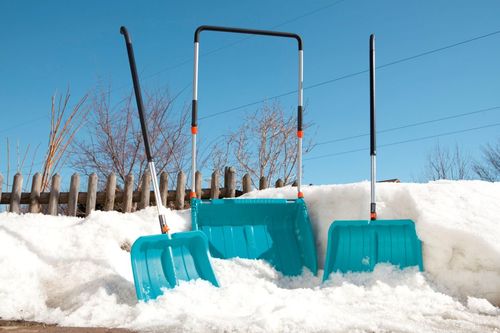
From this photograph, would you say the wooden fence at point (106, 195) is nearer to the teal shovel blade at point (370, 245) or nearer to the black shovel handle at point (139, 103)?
the black shovel handle at point (139, 103)

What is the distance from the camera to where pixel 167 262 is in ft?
10.3

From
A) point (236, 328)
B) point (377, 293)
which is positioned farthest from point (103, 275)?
point (377, 293)

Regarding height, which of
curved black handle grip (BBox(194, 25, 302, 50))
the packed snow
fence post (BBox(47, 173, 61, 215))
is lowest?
the packed snow

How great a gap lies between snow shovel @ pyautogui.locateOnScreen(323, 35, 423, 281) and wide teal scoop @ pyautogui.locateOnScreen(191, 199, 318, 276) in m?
0.43

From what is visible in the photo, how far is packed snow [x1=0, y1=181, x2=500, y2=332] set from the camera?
252 centimetres

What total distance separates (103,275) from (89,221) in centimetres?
92

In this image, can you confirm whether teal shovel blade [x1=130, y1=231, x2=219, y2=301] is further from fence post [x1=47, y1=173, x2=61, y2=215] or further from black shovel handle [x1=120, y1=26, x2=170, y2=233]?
A: fence post [x1=47, y1=173, x2=61, y2=215]

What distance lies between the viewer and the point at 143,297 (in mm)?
2850

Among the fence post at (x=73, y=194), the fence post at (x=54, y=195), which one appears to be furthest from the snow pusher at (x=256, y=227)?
the fence post at (x=54, y=195)

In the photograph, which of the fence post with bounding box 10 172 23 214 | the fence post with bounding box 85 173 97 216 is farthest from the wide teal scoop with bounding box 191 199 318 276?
the fence post with bounding box 10 172 23 214

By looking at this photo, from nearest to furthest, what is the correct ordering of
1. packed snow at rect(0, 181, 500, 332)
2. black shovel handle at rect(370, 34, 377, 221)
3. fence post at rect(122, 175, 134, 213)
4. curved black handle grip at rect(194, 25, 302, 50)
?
1. packed snow at rect(0, 181, 500, 332)
2. black shovel handle at rect(370, 34, 377, 221)
3. curved black handle grip at rect(194, 25, 302, 50)
4. fence post at rect(122, 175, 134, 213)

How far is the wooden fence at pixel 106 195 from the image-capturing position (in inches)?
261

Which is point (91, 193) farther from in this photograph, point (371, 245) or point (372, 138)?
point (371, 245)

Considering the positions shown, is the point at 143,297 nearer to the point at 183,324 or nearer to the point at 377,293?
the point at 183,324
